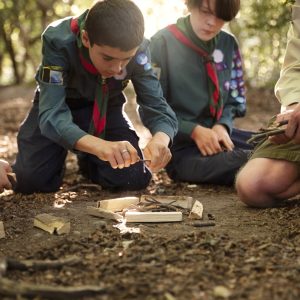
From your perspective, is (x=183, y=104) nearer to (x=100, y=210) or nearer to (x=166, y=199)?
(x=166, y=199)

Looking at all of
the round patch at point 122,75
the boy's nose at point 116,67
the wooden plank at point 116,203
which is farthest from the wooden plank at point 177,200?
the round patch at point 122,75

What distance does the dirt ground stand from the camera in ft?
6.63

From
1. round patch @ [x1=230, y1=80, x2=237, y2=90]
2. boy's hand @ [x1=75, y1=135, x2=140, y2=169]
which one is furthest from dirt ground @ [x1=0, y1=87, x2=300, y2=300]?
round patch @ [x1=230, y1=80, x2=237, y2=90]

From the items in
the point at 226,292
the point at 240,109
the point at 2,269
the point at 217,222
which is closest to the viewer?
the point at 226,292

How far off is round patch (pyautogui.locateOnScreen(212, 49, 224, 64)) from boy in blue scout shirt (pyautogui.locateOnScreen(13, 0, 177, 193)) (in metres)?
0.74

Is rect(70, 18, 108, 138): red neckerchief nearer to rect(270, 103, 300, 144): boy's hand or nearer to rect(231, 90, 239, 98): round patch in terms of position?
rect(270, 103, 300, 144): boy's hand

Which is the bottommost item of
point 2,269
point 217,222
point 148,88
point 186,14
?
point 217,222

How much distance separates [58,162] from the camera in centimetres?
421

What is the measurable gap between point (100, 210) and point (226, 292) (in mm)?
1271

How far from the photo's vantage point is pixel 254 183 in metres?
3.33

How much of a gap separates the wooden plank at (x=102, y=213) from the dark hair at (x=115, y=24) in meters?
0.87

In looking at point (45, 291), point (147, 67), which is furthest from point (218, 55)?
point (45, 291)

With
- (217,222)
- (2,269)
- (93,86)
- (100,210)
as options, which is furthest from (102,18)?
(2,269)

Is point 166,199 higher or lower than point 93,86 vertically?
lower
